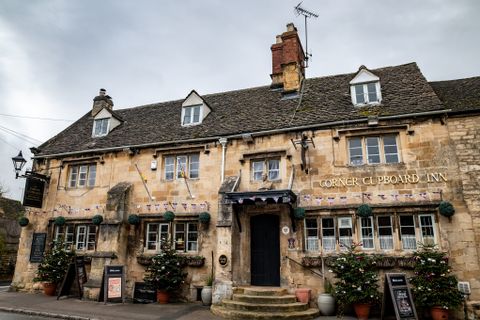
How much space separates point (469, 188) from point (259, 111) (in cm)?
824

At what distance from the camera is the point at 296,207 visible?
478 inches

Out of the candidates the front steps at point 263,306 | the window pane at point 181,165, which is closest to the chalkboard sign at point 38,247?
the window pane at point 181,165

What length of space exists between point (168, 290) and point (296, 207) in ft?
18.1

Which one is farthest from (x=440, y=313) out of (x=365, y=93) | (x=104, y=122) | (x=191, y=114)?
(x=104, y=122)

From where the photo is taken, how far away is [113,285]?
485 inches

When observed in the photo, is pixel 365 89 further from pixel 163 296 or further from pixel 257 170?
pixel 163 296

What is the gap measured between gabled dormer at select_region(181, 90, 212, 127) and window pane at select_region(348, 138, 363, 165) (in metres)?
6.77

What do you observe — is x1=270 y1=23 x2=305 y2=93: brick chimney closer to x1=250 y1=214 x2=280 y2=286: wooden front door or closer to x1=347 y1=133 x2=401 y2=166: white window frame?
x1=347 y1=133 x2=401 y2=166: white window frame

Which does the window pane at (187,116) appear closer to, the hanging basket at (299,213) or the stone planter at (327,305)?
the hanging basket at (299,213)

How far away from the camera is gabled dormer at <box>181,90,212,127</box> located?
1584 centimetres

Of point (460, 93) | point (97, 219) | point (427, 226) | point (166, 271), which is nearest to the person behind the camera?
point (427, 226)

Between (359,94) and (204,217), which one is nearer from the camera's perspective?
(204,217)

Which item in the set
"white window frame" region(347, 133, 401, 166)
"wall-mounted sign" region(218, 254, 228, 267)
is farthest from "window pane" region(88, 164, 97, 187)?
"white window frame" region(347, 133, 401, 166)

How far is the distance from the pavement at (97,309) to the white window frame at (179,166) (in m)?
4.92
